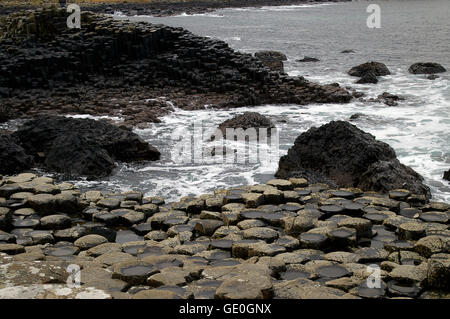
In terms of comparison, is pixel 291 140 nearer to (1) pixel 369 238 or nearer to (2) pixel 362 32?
(1) pixel 369 238

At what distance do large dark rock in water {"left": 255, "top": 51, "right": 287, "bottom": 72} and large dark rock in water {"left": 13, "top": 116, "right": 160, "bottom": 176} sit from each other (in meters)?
14.9

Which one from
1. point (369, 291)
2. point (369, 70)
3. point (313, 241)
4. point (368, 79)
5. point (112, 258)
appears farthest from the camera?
point (369, 70)

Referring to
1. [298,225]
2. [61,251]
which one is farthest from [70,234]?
[298,225]

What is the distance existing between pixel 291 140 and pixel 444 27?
5085 centimetres

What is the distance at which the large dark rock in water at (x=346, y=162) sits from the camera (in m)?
10.4

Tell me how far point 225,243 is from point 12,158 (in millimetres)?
7368

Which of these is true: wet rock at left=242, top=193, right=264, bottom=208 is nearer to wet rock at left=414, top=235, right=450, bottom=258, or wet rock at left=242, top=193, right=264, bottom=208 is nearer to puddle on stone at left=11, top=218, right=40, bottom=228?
wet rock at left=414, top=235, right=450, bottom=258

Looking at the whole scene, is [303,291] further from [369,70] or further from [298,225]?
[369,70]

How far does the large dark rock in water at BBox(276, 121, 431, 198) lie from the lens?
10.4 m

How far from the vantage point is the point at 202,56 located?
23812 millimetres

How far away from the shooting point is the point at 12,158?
12.6m
